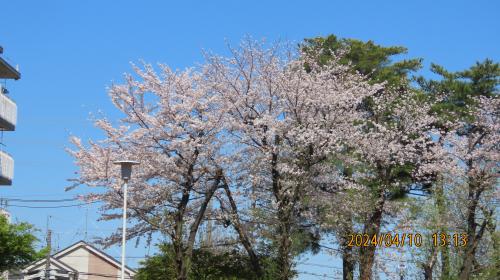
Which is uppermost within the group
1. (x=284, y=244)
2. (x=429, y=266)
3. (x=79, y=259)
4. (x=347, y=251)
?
(x=79, y=259)

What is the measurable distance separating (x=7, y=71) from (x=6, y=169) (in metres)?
4.62

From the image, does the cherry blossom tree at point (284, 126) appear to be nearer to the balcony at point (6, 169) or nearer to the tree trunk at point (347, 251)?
the tree trunk at point (347, 251)

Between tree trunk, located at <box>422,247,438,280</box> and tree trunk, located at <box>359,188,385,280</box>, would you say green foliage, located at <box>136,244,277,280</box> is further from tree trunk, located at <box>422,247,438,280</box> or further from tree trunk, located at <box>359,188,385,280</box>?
tree trunk, located at <box>422,247,438,280</box>

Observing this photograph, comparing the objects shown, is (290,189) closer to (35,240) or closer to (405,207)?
(405,207)

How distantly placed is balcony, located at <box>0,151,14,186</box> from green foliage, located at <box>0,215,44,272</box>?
3151 mm

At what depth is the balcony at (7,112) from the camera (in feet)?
110

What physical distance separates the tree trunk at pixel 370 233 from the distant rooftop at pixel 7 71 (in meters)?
17.0

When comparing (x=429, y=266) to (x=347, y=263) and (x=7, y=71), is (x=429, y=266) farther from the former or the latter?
(x=7, y=71)

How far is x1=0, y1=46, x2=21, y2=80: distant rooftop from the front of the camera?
34.1 metres

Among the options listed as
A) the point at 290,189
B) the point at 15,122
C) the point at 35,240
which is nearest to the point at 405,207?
the point at 290,189

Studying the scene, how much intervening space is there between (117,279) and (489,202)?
111 ft

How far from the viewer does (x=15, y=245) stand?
29891 millimetres

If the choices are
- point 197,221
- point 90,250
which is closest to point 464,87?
point 197,221

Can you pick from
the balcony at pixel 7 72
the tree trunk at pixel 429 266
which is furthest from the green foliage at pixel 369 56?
the balcony at pixel 7 72
